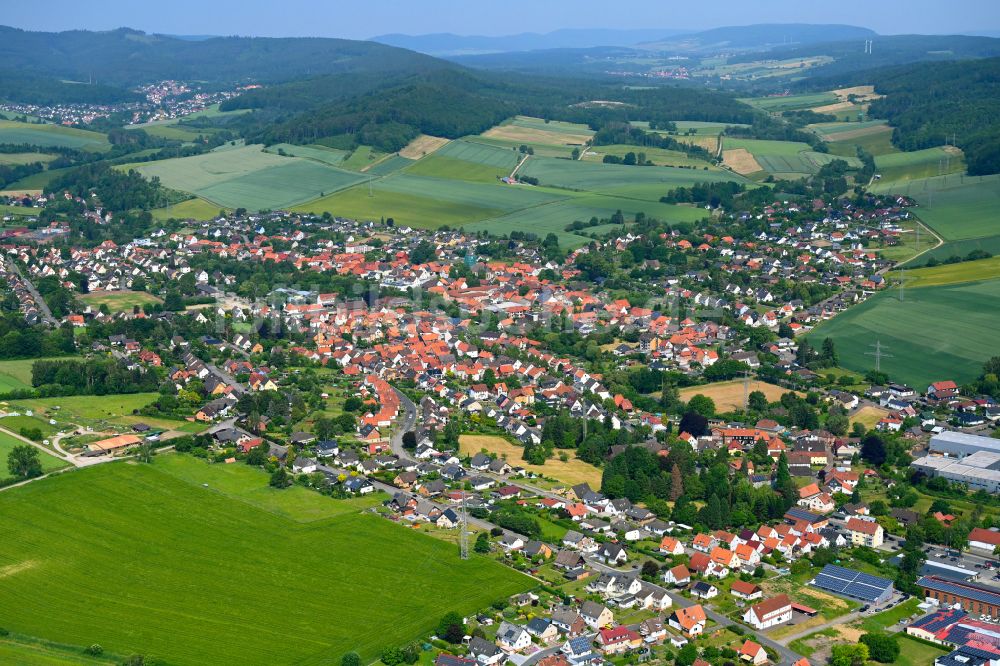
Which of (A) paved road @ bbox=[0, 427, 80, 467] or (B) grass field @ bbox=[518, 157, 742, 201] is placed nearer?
(A) paved road @ bbox=[0, 427, 80, 467]

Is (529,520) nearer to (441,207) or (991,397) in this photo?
(991,397)

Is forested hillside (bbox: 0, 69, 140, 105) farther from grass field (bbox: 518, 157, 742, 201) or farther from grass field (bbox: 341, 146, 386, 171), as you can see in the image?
grass field (bbox: 518, 157, 742, 201)

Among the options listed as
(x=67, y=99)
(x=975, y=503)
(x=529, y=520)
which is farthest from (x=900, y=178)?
(x=67, y=99)

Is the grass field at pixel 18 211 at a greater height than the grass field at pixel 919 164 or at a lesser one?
lesser

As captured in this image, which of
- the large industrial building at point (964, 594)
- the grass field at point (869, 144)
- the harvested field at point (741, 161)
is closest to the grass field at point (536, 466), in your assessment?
the large industrial building at point (964, 594)

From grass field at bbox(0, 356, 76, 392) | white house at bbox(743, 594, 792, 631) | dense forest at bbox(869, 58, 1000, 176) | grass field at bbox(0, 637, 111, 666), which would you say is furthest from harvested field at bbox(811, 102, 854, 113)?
grass field at bbox(0, 637, 111, 666)

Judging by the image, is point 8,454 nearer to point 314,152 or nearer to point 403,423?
point 403,423

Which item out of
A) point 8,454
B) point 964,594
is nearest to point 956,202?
point 964,594

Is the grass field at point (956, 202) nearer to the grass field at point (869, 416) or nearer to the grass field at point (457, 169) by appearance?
the grass field at point (457, 169)
